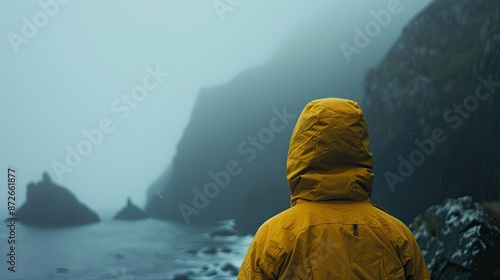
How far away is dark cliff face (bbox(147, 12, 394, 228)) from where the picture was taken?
4.64m

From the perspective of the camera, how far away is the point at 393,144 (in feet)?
15.8

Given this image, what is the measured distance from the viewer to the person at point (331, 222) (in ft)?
5.36

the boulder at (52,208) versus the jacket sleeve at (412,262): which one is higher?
the boulder at (52,208)

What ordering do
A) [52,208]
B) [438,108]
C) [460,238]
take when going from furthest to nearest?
1. [438,108]
2. [52,208]
3. [460,238]

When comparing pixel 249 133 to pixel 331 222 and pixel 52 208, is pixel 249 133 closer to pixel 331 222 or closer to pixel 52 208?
pixel 52 208

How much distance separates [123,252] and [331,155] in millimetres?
3173

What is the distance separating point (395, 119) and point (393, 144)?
0.23 meters

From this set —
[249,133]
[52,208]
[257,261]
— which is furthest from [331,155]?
[52,208]

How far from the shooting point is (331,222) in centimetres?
168

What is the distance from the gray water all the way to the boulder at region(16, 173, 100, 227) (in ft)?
0.21

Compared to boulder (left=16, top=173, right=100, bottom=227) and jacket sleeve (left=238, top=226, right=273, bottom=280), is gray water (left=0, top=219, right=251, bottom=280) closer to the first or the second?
boulder (left=16, top=173, right=100, bottom=227)

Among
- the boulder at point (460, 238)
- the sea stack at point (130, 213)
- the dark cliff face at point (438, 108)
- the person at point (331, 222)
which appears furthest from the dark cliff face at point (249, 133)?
the person at point (331, 222)

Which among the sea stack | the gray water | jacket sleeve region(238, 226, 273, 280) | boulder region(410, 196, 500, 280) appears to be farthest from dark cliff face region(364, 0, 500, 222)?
jacket sleeve region(238, 226, 273, 280)

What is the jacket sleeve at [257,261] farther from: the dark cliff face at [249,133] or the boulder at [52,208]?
the boulder at [52,208]
